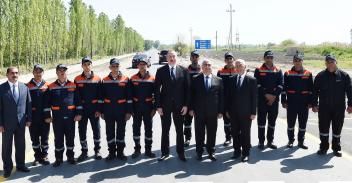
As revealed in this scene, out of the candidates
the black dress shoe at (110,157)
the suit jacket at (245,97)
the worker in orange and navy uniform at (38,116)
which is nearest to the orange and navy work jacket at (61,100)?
the worker in orange and navy uniform at (38,116)

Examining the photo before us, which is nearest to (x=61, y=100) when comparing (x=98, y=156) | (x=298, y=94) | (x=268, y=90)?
(x=98, y=156)

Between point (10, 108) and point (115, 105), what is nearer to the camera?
point (10, 108)

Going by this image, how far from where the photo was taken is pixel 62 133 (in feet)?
23.3

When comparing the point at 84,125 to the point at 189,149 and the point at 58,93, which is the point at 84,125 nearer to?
the point at 58,93

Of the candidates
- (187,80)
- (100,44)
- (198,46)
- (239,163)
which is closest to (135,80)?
(187,80)

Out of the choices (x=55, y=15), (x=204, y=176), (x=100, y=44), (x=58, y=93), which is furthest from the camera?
(x=100, y=44)

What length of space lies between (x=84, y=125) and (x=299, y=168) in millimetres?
3893

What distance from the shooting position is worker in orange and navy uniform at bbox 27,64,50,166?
6.93 m

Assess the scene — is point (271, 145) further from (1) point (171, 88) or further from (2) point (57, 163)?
(2) point (57, 163)

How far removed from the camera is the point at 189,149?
812cm

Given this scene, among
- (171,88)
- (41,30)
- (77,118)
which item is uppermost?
(41,30)

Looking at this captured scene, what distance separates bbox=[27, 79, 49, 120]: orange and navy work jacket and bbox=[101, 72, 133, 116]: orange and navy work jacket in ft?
3.39

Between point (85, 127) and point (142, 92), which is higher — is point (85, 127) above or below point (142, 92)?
below

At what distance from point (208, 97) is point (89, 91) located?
2.16 m
